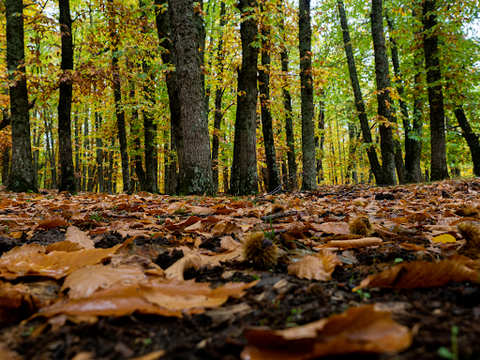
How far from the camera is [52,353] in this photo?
26.0 inches

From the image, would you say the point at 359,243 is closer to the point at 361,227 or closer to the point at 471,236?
the point at 361,227

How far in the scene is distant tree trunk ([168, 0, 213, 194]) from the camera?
5730mm

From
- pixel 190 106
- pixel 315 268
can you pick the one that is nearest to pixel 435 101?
pixel 190 106

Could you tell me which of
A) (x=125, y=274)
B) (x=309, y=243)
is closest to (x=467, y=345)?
(x=125, y=274)

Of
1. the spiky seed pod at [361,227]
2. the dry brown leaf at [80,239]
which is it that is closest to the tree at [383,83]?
the spiky seed pod at [361,227]

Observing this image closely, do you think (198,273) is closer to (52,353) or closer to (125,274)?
(125,274)

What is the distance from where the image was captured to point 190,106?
227 inches

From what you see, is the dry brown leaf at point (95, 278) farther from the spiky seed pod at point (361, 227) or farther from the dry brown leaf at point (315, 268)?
the spiky seed pod at point (361, 227)

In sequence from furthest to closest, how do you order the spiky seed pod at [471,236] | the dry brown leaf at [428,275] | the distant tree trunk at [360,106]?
1. the distant tree trunk at [360,106]
2. the spiky seed pod at [471,236]
3. the dry brown leaf at [428,275]

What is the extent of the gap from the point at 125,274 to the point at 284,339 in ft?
2.34

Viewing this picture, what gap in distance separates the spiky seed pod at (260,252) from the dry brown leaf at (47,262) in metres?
0.62

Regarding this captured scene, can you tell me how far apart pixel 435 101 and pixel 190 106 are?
301 inches

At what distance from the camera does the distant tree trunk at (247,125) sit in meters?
7.23

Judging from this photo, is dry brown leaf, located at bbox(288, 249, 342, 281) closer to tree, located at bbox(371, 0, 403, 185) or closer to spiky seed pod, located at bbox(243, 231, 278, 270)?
spiky seed pod, located at bbox(243, 231, 278, 270)
